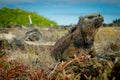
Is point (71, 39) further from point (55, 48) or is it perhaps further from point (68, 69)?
point (68, 69)

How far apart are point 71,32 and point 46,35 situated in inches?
763

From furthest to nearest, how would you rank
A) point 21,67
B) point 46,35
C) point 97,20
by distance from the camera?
point 46,35 < point 97,20 < point 21,67

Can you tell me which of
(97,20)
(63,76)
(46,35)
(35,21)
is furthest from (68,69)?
(35,21)

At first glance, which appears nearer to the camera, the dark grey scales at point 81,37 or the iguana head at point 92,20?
the iguana head at point 92,20

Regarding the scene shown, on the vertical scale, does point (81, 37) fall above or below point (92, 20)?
below

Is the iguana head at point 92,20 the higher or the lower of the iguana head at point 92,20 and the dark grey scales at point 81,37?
the higher

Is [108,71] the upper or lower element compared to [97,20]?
lower

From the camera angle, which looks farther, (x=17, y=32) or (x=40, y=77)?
(x=17, y=32)

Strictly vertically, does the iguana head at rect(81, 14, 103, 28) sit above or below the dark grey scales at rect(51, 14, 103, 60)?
above

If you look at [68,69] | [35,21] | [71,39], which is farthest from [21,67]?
[35,21]

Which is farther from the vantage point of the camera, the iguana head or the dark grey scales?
the dark grey scales

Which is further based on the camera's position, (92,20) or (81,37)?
(81,37)

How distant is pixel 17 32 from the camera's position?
1180 inches

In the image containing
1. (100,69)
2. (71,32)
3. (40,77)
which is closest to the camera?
(40,77)
